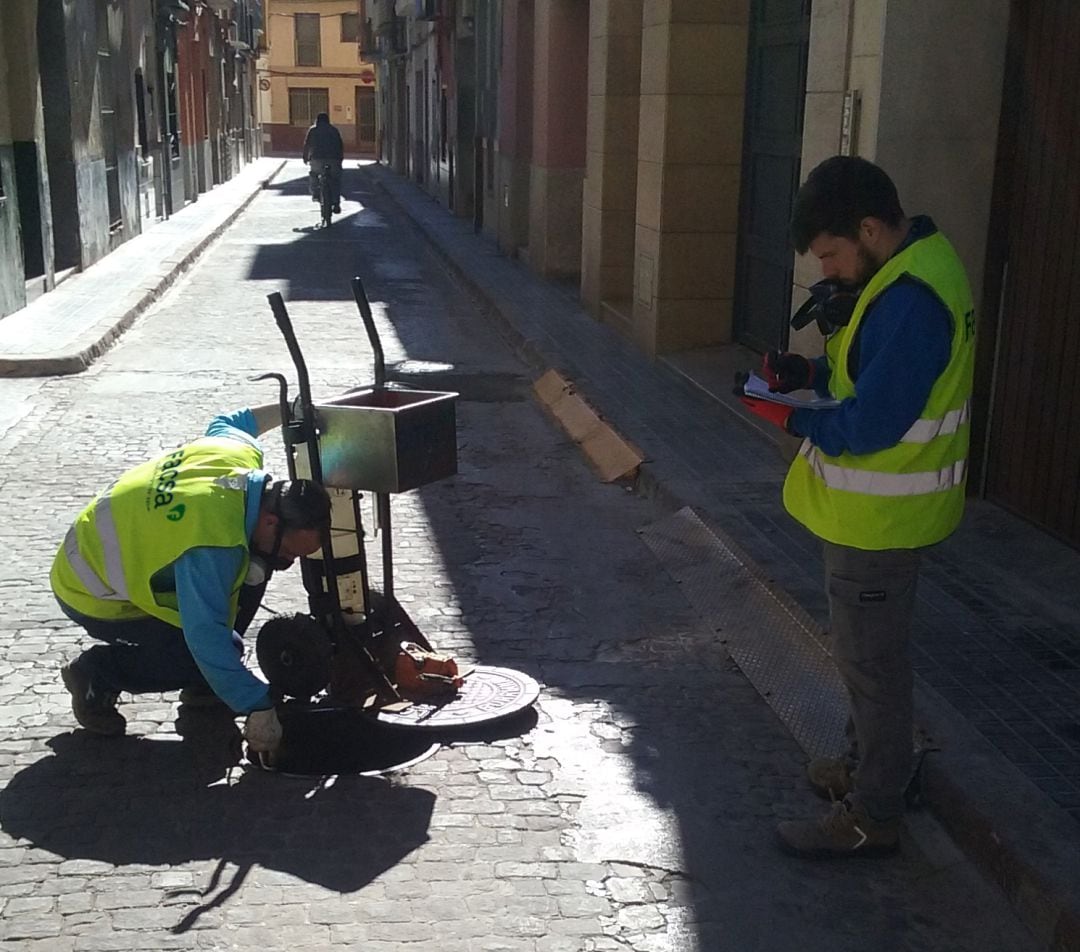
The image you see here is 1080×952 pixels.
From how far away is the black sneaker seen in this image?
14.4 feet

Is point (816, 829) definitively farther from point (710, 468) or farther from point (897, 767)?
point (710, 468)

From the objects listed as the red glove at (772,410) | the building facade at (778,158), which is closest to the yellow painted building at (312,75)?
the building facade at (778,158)

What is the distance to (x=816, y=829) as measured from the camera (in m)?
3.83

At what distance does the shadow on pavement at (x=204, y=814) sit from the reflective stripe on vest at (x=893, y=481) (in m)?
1.49

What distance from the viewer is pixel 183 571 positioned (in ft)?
13.1

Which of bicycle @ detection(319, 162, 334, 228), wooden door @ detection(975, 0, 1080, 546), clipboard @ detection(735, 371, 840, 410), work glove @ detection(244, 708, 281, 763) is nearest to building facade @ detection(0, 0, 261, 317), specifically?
bicycle @ detection(319, 162, 334, 228)

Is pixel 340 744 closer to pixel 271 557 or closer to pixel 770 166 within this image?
pixel 271 557

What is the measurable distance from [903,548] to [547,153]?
13309 mm

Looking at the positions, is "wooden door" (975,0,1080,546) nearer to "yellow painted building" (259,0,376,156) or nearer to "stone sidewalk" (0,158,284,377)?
"stone sidewalk" (0,158,284,377)

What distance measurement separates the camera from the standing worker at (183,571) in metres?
4.01

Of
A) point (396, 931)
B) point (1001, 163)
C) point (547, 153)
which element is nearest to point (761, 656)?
point (396, 931)

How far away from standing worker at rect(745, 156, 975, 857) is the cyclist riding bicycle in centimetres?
2049

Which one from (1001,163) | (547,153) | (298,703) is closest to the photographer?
(298,703)

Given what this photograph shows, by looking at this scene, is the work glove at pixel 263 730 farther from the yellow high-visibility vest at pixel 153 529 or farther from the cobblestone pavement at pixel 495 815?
the yellow high-visibility vest at pixel 153 529
